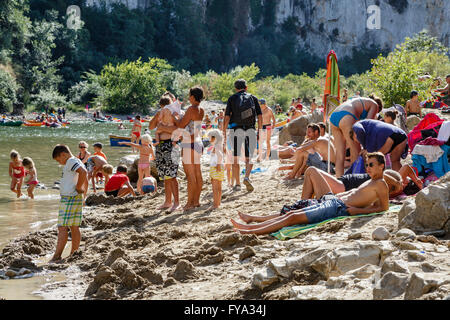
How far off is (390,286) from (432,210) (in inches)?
57.5

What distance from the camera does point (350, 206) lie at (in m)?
5.17

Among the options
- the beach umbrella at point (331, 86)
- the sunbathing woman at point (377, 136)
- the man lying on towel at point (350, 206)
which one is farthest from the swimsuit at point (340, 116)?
the man lying on towel at point (350, 206)

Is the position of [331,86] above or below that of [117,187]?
above

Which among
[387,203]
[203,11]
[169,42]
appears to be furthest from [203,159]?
[203,11]

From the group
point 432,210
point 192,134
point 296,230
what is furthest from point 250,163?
point 432,210

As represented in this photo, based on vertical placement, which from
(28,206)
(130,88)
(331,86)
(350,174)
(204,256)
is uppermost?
(130,88)

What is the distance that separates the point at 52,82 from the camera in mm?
50938

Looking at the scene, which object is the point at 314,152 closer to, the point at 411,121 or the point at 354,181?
the point at 354,181

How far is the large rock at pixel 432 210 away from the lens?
420cm

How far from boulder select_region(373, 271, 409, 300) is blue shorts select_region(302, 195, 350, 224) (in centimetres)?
201

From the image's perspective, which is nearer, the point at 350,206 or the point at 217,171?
the point at 350,206

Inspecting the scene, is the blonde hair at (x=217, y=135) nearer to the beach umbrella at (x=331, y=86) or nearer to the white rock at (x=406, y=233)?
the beach umbrella at (x=331, y=86)
